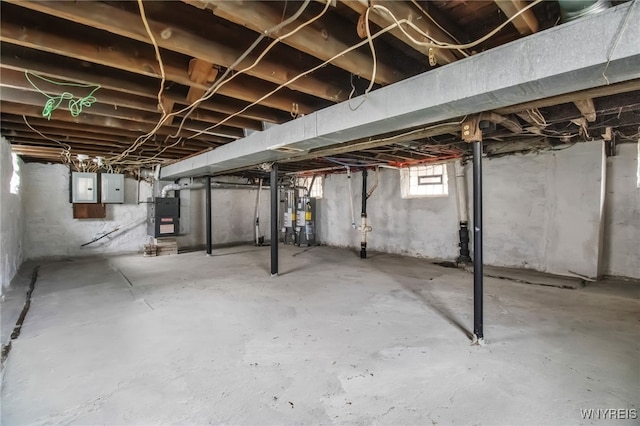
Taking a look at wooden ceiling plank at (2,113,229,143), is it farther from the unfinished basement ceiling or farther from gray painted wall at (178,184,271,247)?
gray painted wall at (178,184,271,247)

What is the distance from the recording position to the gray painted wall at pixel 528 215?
13.2 feet

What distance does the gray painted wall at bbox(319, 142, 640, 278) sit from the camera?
4.02 metres

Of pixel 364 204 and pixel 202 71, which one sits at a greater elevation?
pixel 202 71

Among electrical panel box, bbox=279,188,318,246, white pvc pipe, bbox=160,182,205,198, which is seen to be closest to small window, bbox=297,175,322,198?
electrical panel box, bbox=279,188,318,246

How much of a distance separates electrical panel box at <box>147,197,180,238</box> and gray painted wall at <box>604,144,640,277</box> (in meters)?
7.21

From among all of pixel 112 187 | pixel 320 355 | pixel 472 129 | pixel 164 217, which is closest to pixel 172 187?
pixel 164 217

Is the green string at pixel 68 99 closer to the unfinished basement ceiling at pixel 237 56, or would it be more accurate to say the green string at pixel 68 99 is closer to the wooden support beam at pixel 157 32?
the unfinished basement ceiling at pixel 237 56

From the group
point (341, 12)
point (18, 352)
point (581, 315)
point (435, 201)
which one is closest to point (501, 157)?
point (435, 201)

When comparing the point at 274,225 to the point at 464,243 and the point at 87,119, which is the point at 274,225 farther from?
the point at 464,243

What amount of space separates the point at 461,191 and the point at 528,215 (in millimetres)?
1016

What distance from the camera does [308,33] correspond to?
5.48 ft

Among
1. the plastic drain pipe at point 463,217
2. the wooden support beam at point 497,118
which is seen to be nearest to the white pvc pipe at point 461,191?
the plastic drain pipe at point 463,217

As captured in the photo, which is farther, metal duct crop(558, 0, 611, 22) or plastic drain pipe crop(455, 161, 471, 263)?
plastic drain pipe crop(455, 161, 471, 263)

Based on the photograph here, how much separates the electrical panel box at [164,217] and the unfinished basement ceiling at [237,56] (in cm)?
272
